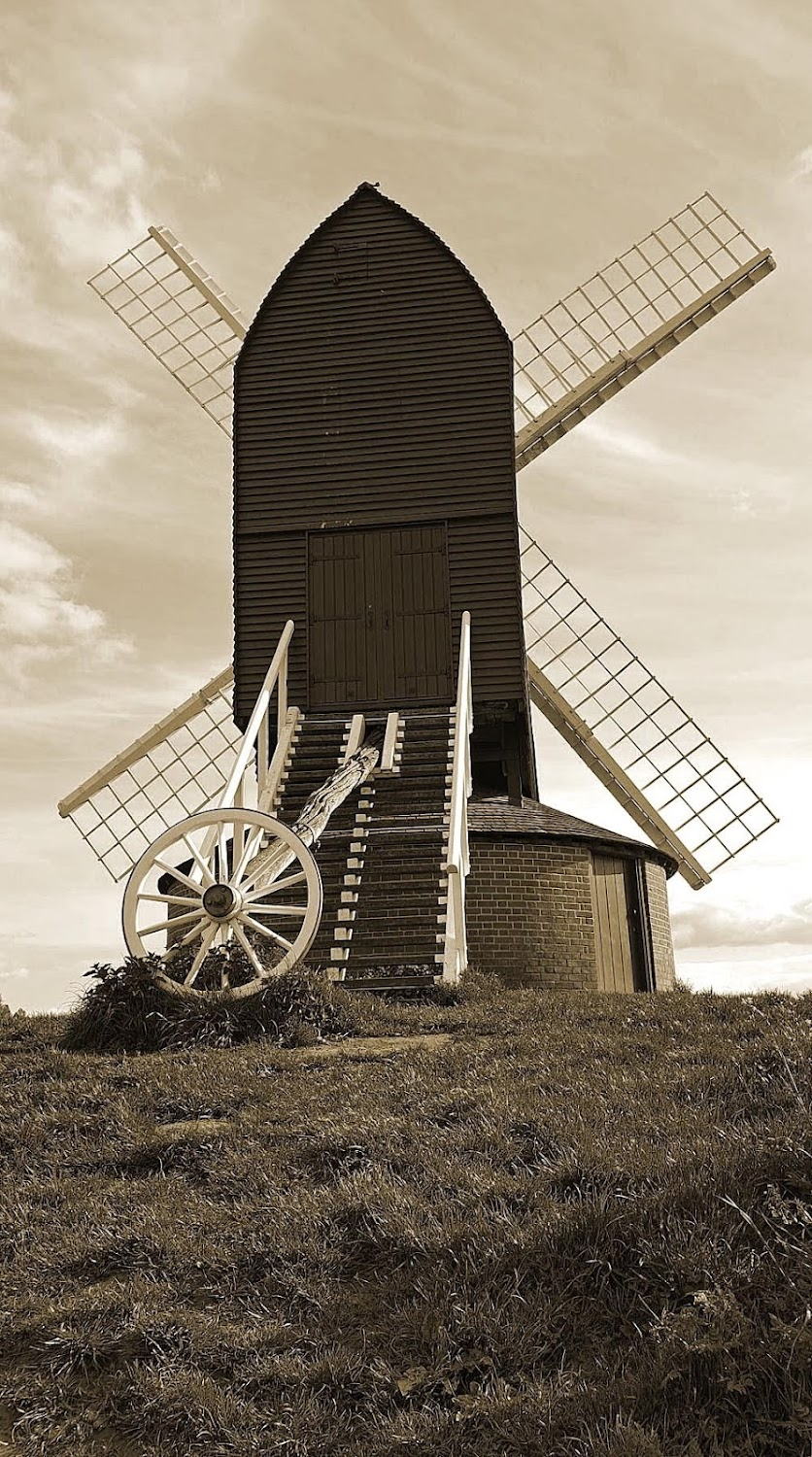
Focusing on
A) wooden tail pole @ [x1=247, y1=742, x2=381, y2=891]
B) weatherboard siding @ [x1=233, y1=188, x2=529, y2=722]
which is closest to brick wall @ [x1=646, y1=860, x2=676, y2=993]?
weatherboard siding @ [x1=233, y1=188, x2=529, y2=722]

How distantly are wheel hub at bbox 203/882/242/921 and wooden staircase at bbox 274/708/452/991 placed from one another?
2.16 metres

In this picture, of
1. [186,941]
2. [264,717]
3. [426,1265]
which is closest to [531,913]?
[264,717]

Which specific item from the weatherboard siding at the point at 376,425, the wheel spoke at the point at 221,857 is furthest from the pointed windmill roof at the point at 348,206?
the wheel spoke at the point at 221,857

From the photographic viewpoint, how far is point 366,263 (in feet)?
74.6

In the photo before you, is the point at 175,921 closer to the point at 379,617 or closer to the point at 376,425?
the point at 379,617

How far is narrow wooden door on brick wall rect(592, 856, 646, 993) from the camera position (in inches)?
784

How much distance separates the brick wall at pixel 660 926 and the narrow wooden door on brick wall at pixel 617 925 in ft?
1.41

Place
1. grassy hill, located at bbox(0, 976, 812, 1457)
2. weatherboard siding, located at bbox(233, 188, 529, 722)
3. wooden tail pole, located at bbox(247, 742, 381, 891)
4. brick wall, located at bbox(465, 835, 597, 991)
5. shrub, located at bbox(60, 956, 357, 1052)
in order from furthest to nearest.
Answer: weatherboard siding, located at bbox(233, 188, 529, 722) → brick wall, located at bbox(465, 835, 597, 991) → wooden tail pole, located at bbox(247, 742, 381, 891) → shrub, located at bbox(60, 956, 357, 1052) → grassy hill, located at bbox(0, 976, 812, 1457)

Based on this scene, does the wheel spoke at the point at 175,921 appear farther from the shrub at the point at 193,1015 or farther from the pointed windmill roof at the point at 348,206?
the pointed windmill roof at the point at 348,206

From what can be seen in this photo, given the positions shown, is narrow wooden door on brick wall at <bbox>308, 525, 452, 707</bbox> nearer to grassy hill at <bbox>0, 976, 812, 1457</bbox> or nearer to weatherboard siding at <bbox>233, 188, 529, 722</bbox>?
weatherboard siding at <bbox>233, 188, 529, 722</bbox>

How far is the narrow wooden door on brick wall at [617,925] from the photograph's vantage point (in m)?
19.9

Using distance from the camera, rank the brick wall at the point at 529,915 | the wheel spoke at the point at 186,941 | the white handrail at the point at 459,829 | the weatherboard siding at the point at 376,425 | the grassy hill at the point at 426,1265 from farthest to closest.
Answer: the weatherboard siding at the point at 376,425 < the brick wall at the point at 529,915 < the white handrail at the point at 459,829 < the wheel spoke at the point at 186,941 < the grassy hill at the point at 426,1265

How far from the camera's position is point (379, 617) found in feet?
69.9

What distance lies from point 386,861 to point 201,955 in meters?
4.08
